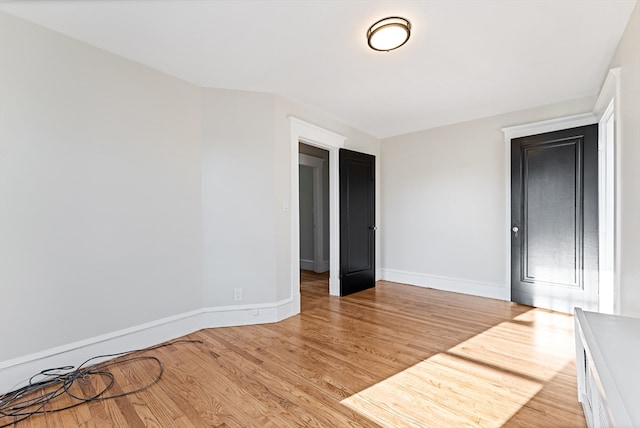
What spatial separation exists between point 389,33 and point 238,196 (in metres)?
2.06

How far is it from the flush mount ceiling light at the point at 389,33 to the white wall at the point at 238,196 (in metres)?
1.33

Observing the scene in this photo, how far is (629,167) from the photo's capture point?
2.10 m

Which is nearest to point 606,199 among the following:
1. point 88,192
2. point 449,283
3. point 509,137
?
point 509,137

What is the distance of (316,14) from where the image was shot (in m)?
2.05

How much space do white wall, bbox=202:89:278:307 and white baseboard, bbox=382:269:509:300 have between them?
251 centimetres

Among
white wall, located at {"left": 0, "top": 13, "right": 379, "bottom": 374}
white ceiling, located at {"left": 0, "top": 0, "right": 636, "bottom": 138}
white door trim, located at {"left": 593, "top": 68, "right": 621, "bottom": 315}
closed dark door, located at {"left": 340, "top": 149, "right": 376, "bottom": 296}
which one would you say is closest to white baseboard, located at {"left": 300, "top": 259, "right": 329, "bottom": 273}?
closed dark door, located at {"left": 340, "top": 149, "right": 376, "bottom": 296}

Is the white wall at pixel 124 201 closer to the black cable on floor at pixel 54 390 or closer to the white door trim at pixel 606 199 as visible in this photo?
the black cable on floor at pixel 54 390

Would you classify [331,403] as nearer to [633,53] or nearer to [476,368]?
[476,368]

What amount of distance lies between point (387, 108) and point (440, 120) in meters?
0.98

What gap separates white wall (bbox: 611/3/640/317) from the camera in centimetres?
194

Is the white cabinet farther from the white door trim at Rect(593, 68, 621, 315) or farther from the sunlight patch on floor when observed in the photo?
the white door trim at Rect(593, 68, 621, 315)

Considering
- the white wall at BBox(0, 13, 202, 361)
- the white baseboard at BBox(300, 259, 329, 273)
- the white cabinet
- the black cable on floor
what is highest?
the white wall at BBox(0, 13, 202, 361)

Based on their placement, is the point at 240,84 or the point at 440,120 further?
the point at 440,120

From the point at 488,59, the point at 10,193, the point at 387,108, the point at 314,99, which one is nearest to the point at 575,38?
the point at 488,59
